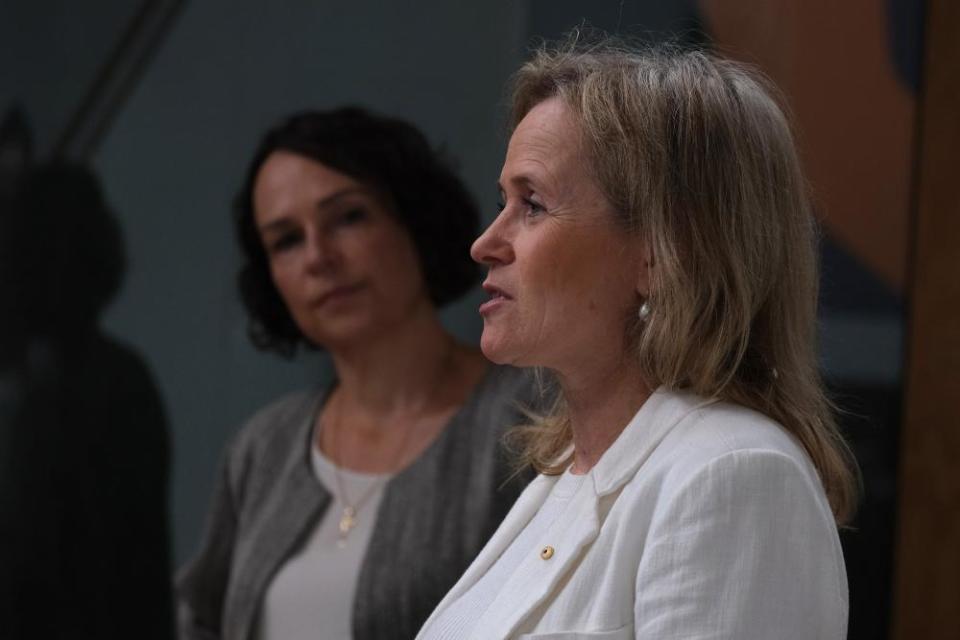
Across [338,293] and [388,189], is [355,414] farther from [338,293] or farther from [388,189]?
[388,189]

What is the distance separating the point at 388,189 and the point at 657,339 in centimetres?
170

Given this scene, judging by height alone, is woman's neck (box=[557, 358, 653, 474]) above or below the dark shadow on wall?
above

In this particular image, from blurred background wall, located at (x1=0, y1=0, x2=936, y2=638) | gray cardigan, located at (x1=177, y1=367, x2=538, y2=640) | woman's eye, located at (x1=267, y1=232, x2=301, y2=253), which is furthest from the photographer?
woman's eye, located at (x1=267, y1=232, x2=301, y2=253)

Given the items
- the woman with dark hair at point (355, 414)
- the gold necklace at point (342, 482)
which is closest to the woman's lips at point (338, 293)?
the woman with dark hair at point (355, 414)

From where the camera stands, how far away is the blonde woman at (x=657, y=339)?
4.97ft

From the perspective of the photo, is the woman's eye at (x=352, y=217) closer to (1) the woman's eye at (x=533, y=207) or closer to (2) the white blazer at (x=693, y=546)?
(1) the woman's eye at (x=533, y=207)

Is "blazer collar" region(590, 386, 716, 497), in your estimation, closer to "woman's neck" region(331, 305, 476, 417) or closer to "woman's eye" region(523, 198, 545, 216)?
"woman's eye" region(523, 198, 545, 216)

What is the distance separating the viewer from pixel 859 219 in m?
3.28

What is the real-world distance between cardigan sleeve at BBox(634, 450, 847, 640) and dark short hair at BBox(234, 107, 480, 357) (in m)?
1.86

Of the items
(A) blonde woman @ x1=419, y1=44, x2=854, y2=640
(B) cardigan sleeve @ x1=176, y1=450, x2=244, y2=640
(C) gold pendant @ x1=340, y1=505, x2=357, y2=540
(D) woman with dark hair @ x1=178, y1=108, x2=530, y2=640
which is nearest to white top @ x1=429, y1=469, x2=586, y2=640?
(A) blonde woman @ x1=419, y1=44, x2=854, y2=640

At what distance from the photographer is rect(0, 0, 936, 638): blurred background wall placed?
3.25 metres

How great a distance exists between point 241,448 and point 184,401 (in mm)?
503

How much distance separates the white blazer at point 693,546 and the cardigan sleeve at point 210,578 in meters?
1.80

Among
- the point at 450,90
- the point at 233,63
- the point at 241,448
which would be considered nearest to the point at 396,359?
the point at 241,448
